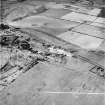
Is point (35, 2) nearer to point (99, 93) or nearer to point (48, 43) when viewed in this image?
point (48, 43)

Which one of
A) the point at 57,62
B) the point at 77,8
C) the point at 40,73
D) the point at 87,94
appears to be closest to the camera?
the point at 87,94

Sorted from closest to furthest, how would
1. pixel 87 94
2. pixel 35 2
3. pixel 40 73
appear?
pixel 87 94
pixel 40 73
pixel 35 2

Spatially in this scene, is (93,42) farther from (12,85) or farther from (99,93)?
(12,85)

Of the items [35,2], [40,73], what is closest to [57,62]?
[40,73]

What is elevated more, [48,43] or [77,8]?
[77,8]

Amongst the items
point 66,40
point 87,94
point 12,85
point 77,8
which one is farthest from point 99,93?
point 77,8

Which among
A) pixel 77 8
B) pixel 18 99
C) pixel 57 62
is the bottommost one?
pixel 18 99

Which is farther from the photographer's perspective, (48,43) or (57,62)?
(48,43)
